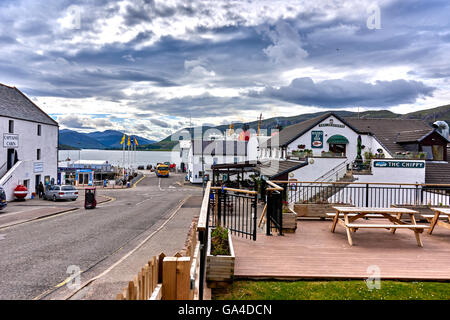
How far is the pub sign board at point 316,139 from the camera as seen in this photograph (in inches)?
1359

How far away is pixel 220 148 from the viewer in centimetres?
7081

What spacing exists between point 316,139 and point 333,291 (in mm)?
30650

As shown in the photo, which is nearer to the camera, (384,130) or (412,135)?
(412,135)

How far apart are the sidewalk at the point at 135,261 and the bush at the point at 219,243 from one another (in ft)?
7.86

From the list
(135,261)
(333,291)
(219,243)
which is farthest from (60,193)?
(333,291)

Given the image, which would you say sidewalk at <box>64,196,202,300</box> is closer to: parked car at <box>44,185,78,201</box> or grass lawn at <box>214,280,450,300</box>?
grass lawn at <box>214,280,450,300</box>

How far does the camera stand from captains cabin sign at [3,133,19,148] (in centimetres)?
3111

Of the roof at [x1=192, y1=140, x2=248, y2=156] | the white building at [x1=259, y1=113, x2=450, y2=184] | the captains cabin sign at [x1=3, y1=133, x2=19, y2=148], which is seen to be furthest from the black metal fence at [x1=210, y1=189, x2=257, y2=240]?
the roof at [x1=192, y1=140, x2=248, y2=156]

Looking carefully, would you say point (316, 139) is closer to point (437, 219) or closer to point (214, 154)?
point (437, 219)

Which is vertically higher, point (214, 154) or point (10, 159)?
point (214, 154)

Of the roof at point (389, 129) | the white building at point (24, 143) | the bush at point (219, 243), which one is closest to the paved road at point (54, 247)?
the bush at point (219, 243)

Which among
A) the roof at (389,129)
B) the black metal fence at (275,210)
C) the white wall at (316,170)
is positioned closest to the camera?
the black metal fence at (275,210)

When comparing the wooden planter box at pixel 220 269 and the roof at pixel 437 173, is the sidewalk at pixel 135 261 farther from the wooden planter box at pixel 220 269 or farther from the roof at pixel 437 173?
the roof at pixel 437 173

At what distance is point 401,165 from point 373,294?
23660 millimetres
